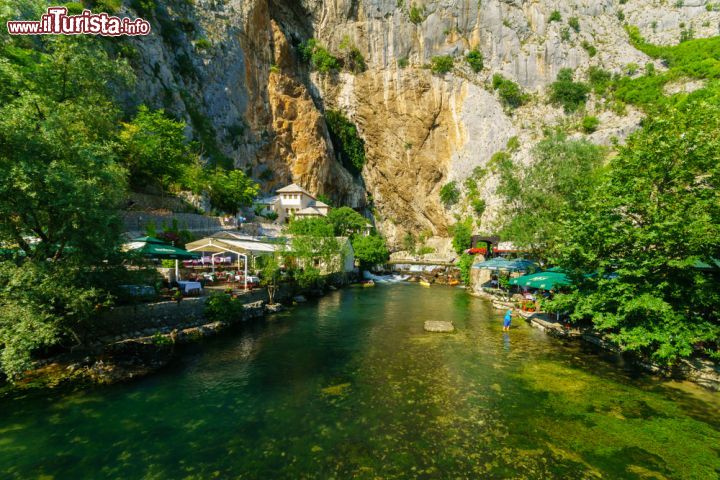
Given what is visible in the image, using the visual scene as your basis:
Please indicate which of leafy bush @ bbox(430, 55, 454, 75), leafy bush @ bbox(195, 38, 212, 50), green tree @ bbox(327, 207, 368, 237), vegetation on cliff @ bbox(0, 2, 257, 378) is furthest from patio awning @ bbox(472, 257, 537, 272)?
leafy bush @ bbox(430, 55, 454, 75)

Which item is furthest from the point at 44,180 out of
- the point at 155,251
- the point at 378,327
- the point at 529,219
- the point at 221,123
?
the point at 221,123

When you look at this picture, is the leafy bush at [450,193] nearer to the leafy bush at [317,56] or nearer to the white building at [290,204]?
the white building at [290,204]

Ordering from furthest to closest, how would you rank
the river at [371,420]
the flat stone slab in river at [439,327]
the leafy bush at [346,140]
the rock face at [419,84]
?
1. the leafy bush at [346,140]
2. the rock face at [419,84]
3. the flat stone slab in river at [439,327]
4. the river at [371,420]

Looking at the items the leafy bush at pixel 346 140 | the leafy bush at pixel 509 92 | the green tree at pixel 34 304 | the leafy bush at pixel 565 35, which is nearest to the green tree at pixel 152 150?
the green tree at pixel 34 304

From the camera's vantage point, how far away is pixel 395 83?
218ft

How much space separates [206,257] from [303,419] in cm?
2319

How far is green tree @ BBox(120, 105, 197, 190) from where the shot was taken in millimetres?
27797

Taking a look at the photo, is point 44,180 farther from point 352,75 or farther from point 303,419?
point 352,75

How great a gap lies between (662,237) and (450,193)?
56.2 meters

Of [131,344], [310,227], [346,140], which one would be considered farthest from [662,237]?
[346,140]

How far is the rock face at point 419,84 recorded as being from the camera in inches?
2334

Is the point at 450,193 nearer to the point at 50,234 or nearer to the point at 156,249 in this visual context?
the point at 156,249

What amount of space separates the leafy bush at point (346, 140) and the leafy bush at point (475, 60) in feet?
89.7

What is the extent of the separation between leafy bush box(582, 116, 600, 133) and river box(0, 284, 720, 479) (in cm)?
5590
